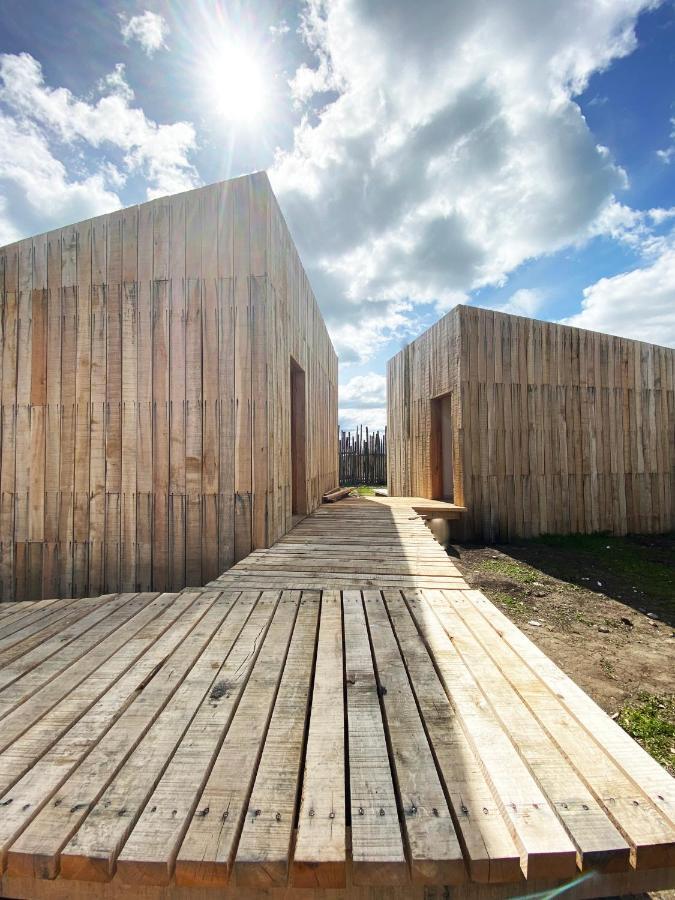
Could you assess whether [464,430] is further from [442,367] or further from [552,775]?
[552,775]

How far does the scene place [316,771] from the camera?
3.76 ft

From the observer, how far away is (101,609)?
8.18 feet

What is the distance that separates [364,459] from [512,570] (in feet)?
34.3

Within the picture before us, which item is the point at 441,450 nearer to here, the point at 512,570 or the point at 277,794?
the point at 512,570

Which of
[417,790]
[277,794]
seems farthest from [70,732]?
[417,790]

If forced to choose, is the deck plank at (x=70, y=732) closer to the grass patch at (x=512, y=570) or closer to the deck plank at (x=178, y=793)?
the deck plank at (x=178, y=793)

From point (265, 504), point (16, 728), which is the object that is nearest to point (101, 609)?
point (16, 728)

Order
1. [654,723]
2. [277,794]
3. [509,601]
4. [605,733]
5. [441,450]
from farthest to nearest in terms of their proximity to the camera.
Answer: [441,450] < [509,601] < [654,723] < [605,733] < [277,794]

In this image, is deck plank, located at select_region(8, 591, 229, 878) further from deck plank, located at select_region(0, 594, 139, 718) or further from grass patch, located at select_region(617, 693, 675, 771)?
grass patch, located at select_region(617, 693, 675, 771)

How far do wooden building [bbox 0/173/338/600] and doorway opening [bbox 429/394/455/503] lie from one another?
490 centimetres

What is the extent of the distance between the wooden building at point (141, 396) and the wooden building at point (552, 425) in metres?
4.11

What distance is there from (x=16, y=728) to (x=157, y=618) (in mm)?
933

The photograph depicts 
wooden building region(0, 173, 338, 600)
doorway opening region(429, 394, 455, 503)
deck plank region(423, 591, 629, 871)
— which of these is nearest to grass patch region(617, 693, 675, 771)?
deck plank region(423, 591, 629, 871)

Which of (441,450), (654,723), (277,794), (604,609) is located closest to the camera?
(277,794)
